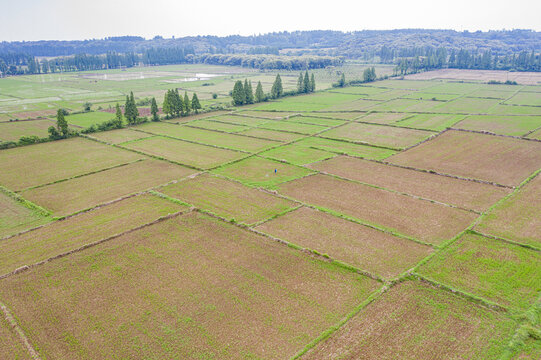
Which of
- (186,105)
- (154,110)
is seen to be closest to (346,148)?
(186,105)

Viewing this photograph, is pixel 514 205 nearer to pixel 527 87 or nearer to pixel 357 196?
pixel 357 196

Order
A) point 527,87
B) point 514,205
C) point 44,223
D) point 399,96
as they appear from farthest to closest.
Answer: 1. point 527,87
2. point 399,96
3. point 514,205
4. point 44,223

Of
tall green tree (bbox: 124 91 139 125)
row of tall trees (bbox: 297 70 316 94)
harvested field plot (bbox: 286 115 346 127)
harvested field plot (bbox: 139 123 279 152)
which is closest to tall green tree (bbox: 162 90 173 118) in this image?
harvested field plot (bbox: 139 123 279 152)

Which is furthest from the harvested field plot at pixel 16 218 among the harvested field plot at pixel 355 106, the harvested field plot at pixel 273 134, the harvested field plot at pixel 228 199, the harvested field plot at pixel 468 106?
the harvested field plot at pixel 468 106

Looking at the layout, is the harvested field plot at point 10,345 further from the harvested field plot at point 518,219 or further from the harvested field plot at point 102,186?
the harvested field plot at point 518,219

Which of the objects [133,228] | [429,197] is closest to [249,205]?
[133,228]

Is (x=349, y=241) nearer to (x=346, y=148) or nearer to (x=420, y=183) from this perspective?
(x=420, y=183)

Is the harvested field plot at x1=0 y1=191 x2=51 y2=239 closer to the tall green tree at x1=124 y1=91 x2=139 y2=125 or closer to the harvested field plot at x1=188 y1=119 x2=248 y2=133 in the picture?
the tall green tree at x1=124 y1=91 x2=139 y2=125
